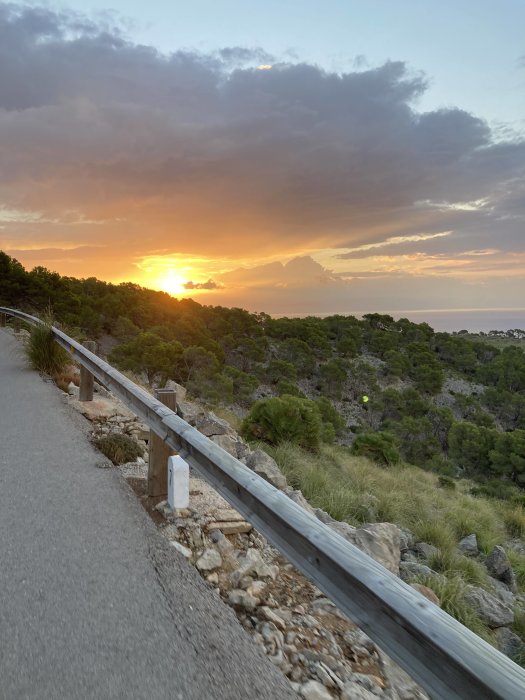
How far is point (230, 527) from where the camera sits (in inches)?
165

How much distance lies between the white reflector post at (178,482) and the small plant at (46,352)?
7340 mm

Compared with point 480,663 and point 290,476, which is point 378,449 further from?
point 480,663

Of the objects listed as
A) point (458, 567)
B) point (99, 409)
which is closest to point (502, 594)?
point (458, 567)

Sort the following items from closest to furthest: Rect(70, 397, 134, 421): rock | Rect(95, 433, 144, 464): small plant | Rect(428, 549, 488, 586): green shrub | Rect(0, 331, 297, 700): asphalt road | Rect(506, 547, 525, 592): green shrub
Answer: Rect(0, 331, 297, 700): asphalt road
Rect(95, 433, 144, 464): small plant
Rect(428, 549, 488, 586): green shrub
Rect(70, 397, 134, 421): rock
Rect(506, 547, 525, 592): green shrub

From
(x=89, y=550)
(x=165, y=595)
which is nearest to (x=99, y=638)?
(x=165, y=595)

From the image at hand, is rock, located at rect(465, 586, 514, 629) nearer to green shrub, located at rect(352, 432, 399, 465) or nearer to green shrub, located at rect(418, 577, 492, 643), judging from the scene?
green shrub, located at rect(418, 577, 492, 643)

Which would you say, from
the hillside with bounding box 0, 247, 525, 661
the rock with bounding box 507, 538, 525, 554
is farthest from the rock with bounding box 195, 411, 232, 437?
the rock with bounding box 507, 538, 525, 554

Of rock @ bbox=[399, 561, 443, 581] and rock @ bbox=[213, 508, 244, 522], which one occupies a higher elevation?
rock @ bbox=[213, 508, 244, 522]

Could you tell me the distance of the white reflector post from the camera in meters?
4.24

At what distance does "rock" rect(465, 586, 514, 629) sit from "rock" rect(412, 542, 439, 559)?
1.54 meters

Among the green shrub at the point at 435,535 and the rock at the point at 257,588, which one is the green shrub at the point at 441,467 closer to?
the green shrub at the point at 435,535

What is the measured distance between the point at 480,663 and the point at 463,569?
587 cm

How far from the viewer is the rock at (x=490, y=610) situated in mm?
5035

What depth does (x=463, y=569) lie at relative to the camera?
6617 millimetres
